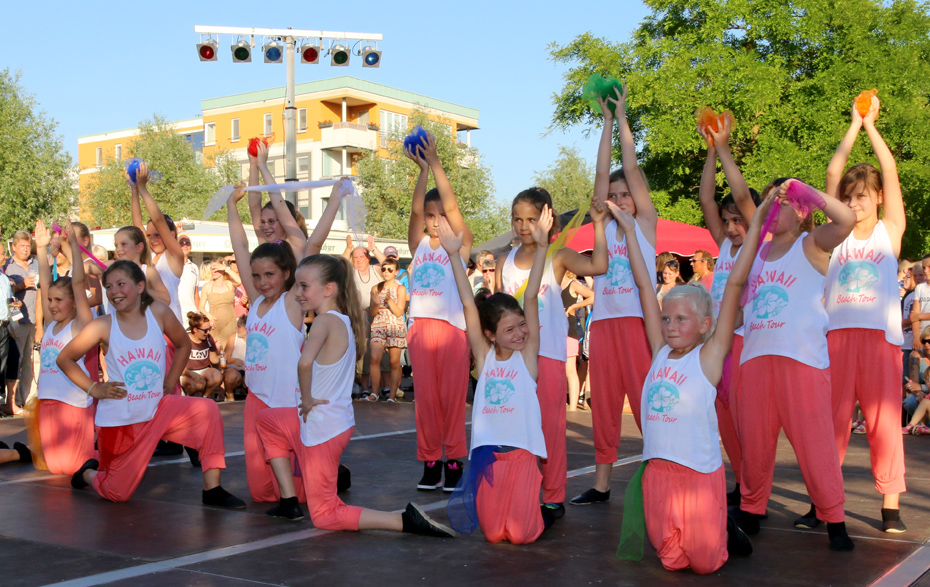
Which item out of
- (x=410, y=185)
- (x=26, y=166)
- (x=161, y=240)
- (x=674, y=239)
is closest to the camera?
(x=161, y=240)

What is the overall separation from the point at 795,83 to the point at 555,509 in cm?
2209

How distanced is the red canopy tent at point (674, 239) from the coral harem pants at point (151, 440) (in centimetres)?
1038

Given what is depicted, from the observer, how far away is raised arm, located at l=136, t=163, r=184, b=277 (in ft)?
22.5

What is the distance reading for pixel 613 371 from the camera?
5.45m

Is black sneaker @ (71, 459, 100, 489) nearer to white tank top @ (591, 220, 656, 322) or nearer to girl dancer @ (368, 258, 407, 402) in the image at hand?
white tank top @ (591, 220, 656, 322)

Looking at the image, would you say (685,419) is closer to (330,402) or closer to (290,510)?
(330,402)

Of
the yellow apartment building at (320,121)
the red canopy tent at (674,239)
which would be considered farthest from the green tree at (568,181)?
the red canopy tent at (674,239)

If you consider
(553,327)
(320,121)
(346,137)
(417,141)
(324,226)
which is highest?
(320,121)

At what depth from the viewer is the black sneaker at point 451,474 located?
19.4 feet

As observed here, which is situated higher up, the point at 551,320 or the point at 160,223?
the point at 160,223

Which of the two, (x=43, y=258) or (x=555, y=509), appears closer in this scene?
(x=555, y=509)

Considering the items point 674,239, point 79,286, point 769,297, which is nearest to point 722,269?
point 769,297

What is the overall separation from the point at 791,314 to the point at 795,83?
858 inches

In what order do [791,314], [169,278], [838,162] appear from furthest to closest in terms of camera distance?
1. [169,278]
2. [838,162]
3. [791,314]
